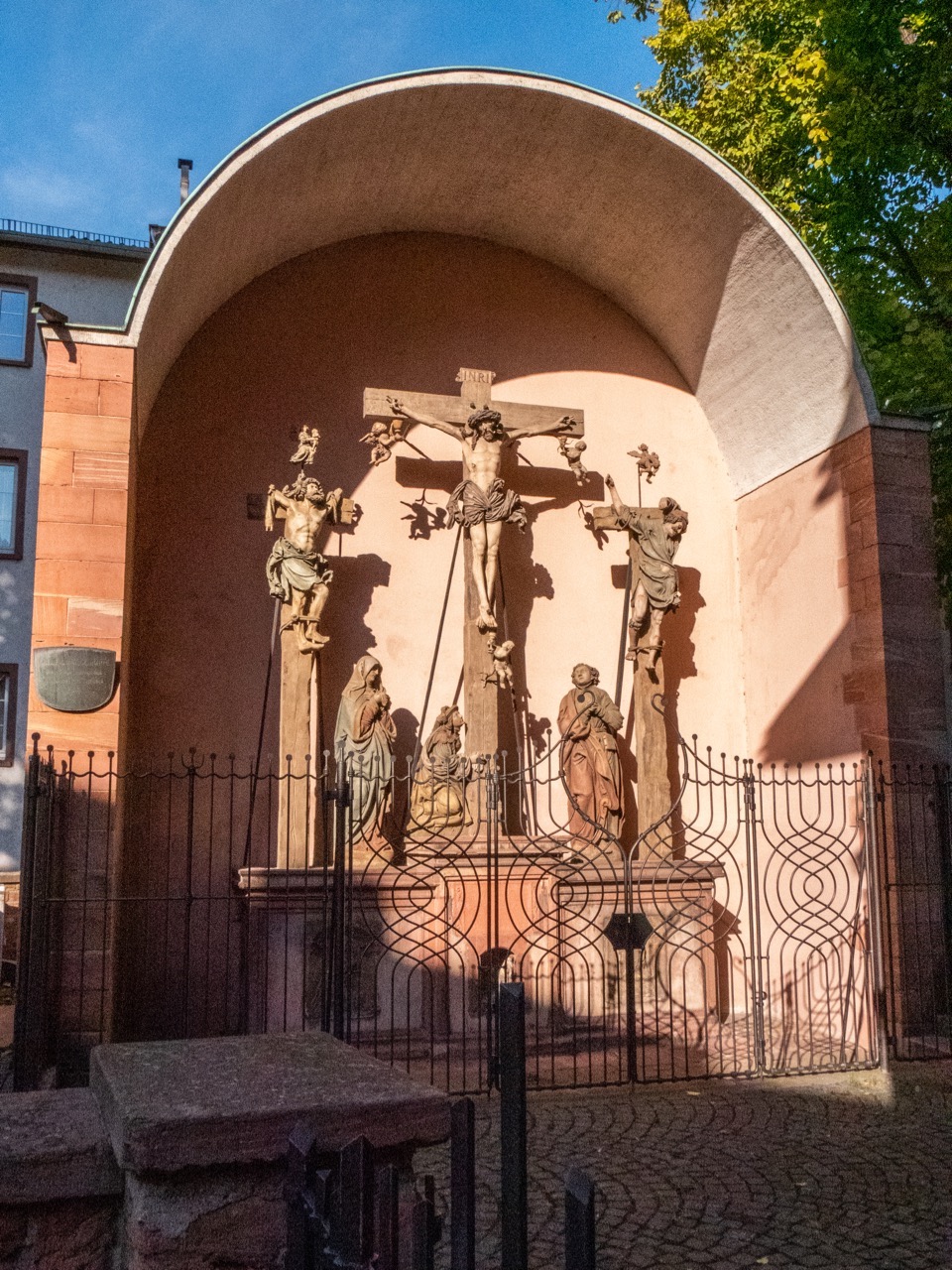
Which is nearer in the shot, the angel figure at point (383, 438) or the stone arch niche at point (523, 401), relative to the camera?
the stone arch niche at point (523, 401)

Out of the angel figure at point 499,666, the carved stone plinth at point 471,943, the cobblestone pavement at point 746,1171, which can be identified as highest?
the angel figure at point 499,666

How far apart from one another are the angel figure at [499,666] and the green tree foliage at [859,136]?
13.3 ft

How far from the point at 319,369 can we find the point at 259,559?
68.5 inches

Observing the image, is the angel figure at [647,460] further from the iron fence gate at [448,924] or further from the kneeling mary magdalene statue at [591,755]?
the iron fence gate at [448,924]

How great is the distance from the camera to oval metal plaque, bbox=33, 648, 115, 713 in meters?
7.48

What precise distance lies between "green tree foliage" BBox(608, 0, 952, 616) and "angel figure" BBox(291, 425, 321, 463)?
4810 millimetres

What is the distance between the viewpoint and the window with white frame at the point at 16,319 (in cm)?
1783

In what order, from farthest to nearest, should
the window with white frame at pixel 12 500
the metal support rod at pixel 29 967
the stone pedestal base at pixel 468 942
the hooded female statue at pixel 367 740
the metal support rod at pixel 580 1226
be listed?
the window with white frame at pixel 12 500 < the hooded female statue at pixel 367 740 < the stone pedestal base at pixel 468 942 < the metal support rod at pixel 29 967 < the metal support rod at pixel 580 1226

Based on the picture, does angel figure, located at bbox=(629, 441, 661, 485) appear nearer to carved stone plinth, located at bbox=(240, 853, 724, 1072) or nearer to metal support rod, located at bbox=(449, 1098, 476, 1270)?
carved stone plinth, located at bbox=(240, 853, 724, 1072)

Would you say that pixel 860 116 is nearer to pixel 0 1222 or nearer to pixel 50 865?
pixel 50 865

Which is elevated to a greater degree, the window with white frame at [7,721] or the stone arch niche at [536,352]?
the stone arch niche at [536,352]

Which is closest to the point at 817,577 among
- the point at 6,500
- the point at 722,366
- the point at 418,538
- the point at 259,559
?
the point at 722,366

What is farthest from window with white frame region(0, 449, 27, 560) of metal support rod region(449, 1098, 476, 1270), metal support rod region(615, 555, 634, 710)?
metal support rod region(449, 1098, 476, 1270)

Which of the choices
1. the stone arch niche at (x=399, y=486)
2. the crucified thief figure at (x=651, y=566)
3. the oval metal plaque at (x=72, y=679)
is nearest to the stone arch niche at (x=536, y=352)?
the stone arch niche at (x=399, y=486)
